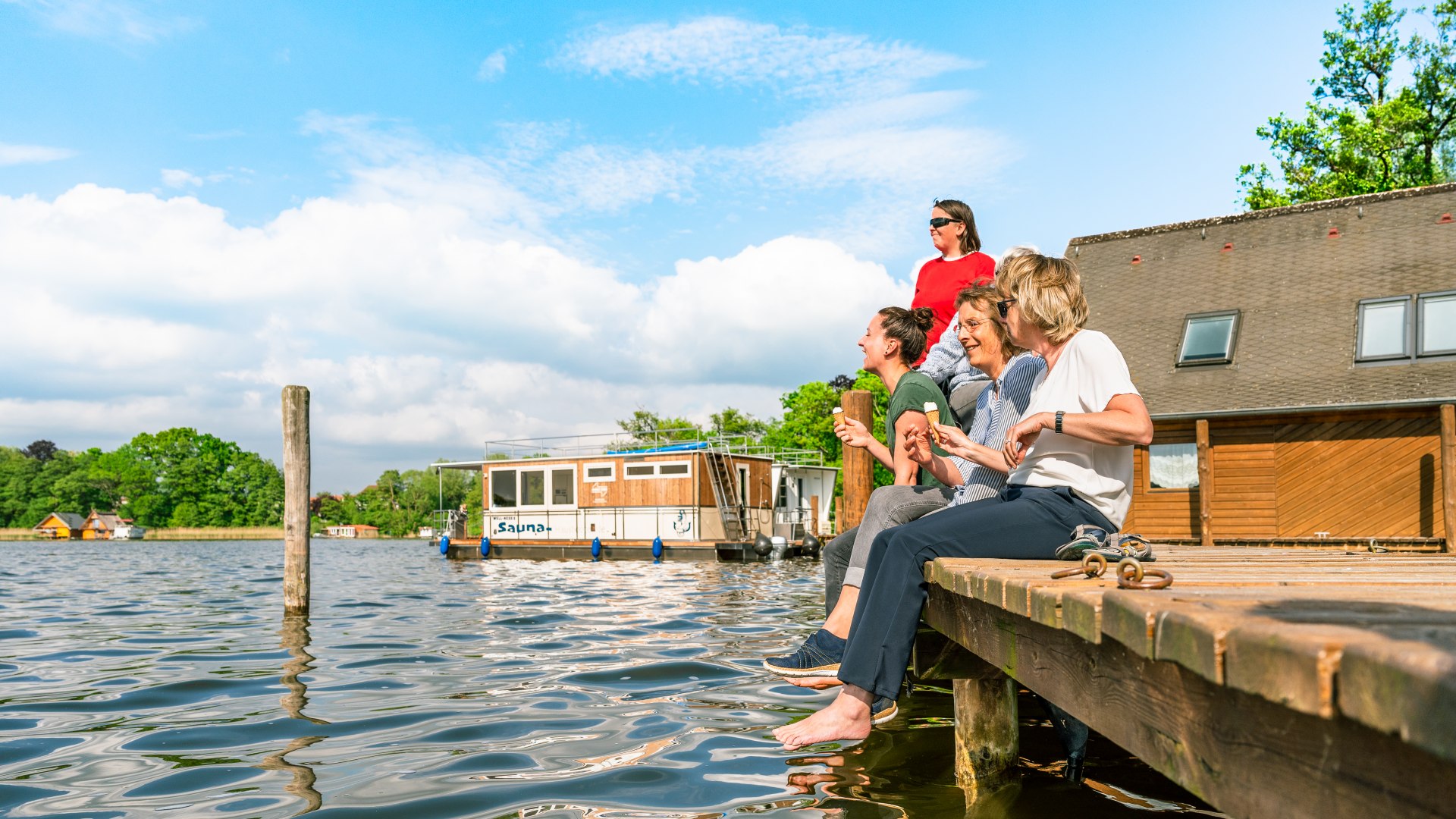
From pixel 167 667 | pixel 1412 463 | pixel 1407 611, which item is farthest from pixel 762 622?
pixel 1412 463

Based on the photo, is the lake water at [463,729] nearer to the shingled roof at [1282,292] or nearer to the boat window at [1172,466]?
the boat window at [1172,466]

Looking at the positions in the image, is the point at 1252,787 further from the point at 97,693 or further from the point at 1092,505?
the point at 97,693

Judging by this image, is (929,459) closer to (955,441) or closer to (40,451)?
(955,441)

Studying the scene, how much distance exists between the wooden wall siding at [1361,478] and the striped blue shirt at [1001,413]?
42.8 ft

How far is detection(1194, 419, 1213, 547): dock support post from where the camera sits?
15.4m

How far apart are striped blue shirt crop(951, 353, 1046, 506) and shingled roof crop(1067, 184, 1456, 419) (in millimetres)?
12468

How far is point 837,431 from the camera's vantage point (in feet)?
15.0

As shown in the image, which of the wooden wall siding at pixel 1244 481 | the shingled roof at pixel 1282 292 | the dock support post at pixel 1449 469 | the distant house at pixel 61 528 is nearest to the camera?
the dock support post at pixel 1449 469

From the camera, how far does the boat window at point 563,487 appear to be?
2777 cm

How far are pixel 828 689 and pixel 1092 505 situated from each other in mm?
2759

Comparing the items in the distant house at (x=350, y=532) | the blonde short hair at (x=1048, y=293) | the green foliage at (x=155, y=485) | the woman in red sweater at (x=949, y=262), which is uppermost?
the woman in red sweater at (x=949, y=262)

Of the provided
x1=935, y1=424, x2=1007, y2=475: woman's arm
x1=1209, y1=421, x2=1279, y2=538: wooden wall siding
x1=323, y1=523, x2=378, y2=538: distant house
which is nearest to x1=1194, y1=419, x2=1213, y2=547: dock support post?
x1=1209, y1=421, x2=1279, y2=538: wooden wall siding

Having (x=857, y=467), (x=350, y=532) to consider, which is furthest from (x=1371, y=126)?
(x=350, y=532)

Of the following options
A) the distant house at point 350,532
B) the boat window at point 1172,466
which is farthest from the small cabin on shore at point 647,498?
the distant house at point 350,532
